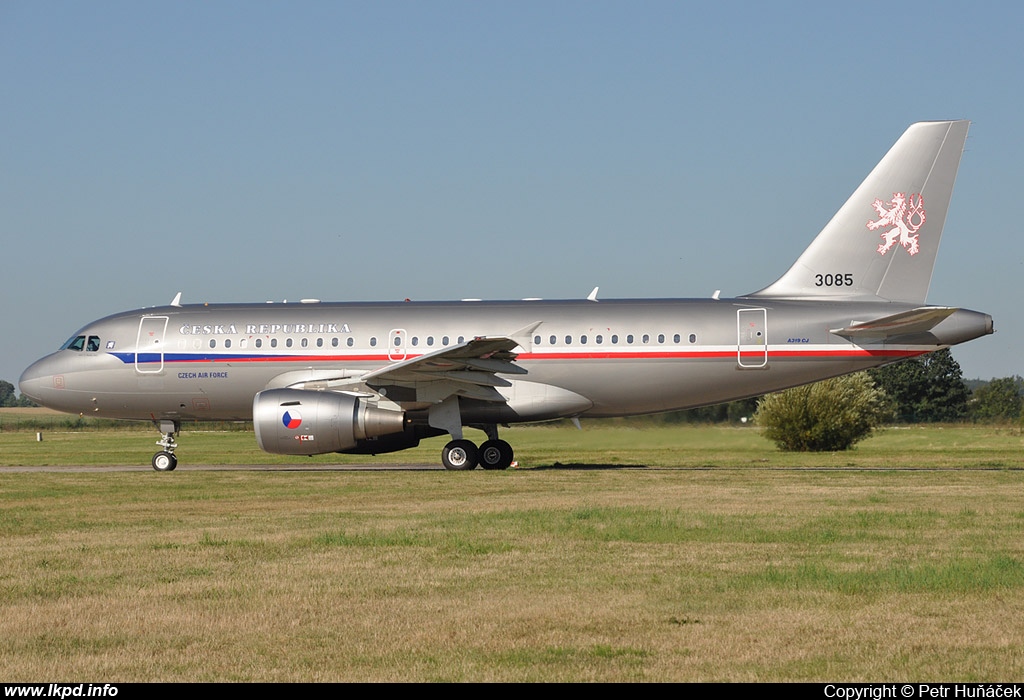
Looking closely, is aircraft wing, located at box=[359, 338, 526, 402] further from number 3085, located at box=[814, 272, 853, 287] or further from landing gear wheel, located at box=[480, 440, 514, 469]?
number 3085, located at box=[814, 272, 853, 287]

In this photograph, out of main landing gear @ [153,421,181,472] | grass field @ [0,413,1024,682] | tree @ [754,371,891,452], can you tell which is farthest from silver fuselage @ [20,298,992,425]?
tree @ [754,371,891,452]

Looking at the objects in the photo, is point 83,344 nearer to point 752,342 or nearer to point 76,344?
point 76,344

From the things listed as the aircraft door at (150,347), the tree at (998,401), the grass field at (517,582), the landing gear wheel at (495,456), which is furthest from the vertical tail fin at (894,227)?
the tree at (998,401)

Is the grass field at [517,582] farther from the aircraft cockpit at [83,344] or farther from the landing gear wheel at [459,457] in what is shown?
the aircraft cockpit at [83,344]

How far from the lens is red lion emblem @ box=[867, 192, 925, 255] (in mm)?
24906

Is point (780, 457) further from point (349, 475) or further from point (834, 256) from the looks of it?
point (349, 475)

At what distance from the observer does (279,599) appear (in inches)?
362

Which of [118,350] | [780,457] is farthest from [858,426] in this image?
[118,350]

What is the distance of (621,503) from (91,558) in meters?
7.91

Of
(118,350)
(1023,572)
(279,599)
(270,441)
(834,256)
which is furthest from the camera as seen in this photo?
(118,350)

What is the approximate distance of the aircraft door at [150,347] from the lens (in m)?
27.1

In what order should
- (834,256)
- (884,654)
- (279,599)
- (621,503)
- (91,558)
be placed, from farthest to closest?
(834,256) < (621,503) < (91,558) < (279,599) < (884,654)

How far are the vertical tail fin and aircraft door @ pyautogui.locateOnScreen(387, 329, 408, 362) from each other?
8707mm

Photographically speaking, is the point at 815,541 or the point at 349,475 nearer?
the point at 815,541
